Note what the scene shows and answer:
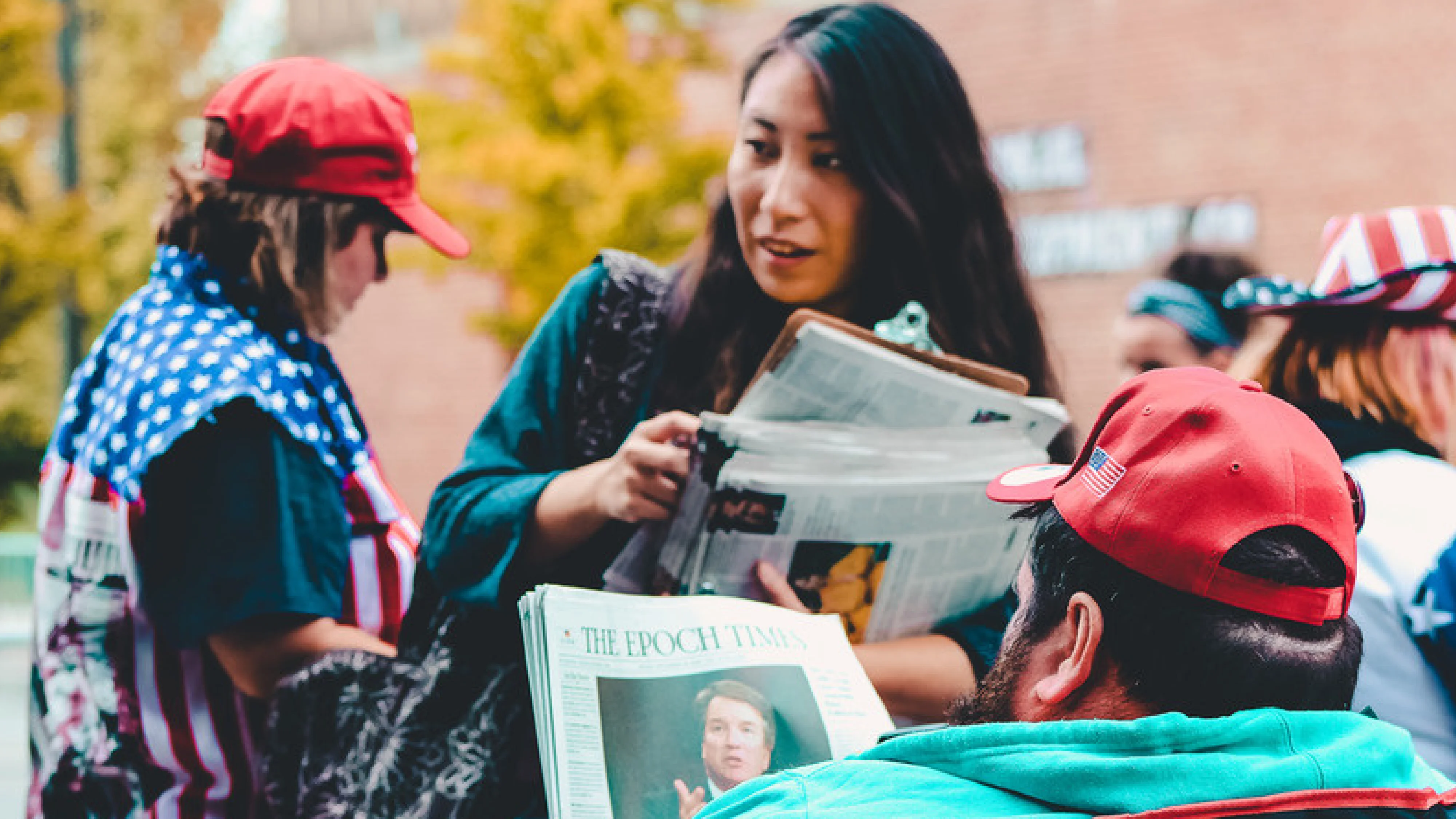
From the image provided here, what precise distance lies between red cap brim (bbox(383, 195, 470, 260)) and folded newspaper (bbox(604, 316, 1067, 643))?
0.67m

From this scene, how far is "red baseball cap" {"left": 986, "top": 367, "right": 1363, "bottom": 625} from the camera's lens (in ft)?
3.47

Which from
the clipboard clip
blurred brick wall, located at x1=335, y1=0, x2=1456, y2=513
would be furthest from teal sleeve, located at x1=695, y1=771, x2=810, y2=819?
blurred brick wall, located at x1=335, y1=0, x2=1456, y2=513

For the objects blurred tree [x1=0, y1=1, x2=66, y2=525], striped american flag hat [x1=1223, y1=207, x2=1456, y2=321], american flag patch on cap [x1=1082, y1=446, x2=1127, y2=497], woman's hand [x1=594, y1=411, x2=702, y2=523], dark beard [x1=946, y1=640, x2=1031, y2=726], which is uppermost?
striped american flag hat [x1=1223, y1=207, x2=1456, y2=321]

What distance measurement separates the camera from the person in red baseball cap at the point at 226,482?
164 cm

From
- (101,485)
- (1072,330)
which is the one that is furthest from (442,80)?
(101,485)

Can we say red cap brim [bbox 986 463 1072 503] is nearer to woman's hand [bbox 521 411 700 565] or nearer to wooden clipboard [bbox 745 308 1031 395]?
wooden clipboard [bbox 745 308 1031 395]

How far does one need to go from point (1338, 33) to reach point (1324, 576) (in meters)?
11.8

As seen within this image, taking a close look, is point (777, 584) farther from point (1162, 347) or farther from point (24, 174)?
point (24, 174)

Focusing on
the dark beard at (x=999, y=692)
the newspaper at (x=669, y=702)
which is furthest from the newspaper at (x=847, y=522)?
the dark beard at (x=999, y=692)

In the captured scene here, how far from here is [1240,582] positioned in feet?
3.46

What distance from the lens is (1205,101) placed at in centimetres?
1188

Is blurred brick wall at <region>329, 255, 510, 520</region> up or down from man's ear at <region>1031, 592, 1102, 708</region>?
down

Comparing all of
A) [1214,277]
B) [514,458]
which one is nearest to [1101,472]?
[514,458]

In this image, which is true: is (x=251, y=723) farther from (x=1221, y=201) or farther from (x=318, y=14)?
(x=318, y=14)
